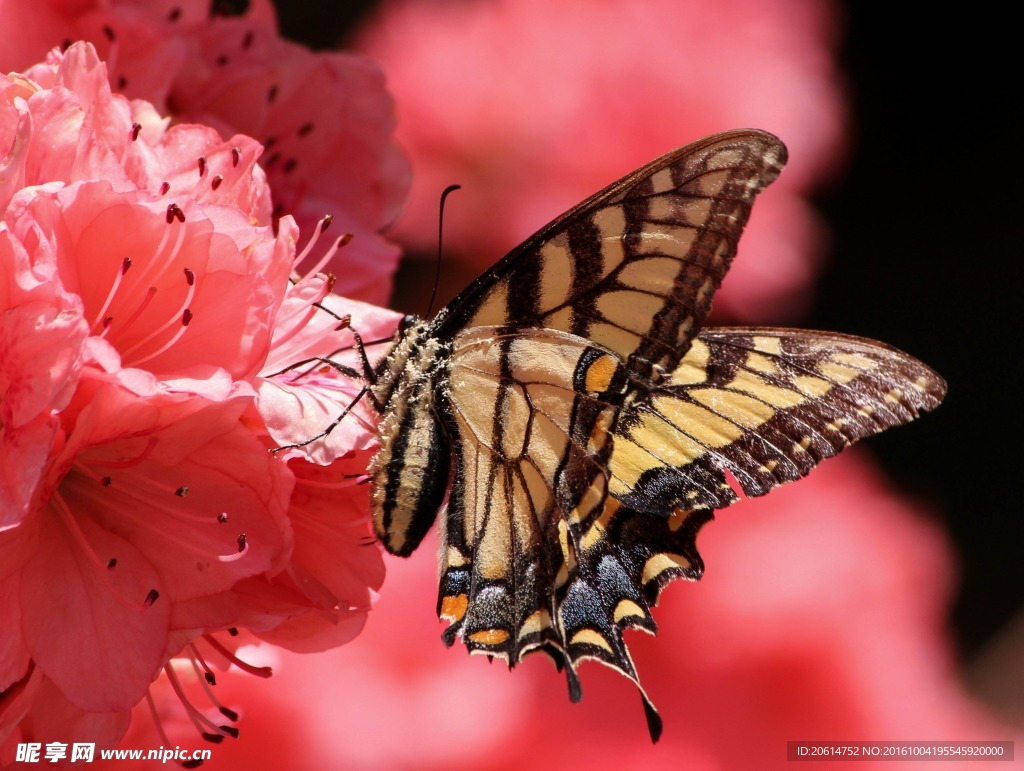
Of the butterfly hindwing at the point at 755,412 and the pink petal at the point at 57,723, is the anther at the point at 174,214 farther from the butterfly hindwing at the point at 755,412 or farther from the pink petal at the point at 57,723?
the butterfly hindwing at the point at 755,412

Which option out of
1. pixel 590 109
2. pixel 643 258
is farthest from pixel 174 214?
pixel 590 109

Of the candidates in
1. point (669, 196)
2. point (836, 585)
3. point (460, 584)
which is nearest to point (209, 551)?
point (460, 584)

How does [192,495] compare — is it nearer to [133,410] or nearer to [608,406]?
[133,410]

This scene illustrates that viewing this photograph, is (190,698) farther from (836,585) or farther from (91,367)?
(836,585)

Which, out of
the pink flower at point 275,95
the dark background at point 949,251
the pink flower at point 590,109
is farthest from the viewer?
the dark background at point 949,251

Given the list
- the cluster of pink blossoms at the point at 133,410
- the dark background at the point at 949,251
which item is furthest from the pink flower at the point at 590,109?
the dark background at the point at 949,251

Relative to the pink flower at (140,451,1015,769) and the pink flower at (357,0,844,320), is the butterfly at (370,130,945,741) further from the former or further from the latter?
the pink flower at (357,0,844,320)

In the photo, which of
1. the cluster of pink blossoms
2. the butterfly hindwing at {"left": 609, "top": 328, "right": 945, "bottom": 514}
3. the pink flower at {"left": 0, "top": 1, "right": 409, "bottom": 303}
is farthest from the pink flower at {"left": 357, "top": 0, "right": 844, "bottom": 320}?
the cluster of pink blossoms
